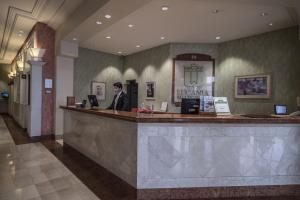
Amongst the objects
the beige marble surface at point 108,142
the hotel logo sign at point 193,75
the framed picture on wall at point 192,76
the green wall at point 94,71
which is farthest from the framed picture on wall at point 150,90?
the beige marble surface at point 108,142

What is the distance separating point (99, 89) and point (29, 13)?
12.6 feet

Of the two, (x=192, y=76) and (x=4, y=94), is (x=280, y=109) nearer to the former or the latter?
(x=192, y=76)

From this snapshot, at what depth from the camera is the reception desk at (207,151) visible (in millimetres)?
2770

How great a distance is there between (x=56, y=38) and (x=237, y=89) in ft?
19.0

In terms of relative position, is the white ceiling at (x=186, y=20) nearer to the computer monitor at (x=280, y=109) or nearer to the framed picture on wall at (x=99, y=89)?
the computer monitor at (x=280, y=109)

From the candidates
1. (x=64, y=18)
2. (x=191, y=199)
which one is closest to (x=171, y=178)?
(x=191, y=199)

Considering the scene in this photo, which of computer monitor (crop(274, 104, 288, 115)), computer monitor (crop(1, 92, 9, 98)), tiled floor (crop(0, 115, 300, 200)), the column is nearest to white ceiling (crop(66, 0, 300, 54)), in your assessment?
the column

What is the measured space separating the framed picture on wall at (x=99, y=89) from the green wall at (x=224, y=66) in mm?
211

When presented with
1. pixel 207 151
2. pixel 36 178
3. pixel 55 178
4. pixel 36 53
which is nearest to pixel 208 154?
pixel 207 151

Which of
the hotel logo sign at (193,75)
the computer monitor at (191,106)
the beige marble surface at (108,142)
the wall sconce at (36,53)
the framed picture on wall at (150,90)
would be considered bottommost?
the beige marble surface at (108,142)

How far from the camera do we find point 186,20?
16.8ft

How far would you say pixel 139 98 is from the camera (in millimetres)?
8828

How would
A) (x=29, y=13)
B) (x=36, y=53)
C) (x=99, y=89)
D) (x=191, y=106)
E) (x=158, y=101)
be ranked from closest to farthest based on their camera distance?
(x=191, y=106)
(x=29, y=13)
(x=36, y=53)
(x=158, y=101)
(x=99, y=89)

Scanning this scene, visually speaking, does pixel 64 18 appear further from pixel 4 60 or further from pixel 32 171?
pixel 4 60
